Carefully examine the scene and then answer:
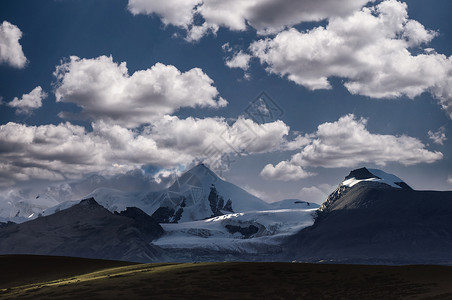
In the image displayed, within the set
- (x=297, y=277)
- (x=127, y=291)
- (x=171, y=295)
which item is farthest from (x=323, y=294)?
(x=127, y=291)

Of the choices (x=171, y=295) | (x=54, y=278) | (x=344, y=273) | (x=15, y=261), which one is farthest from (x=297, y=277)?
(x=15, y=261)

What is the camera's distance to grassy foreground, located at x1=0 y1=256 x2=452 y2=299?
6850cm

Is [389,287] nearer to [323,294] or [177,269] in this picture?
[323,294]

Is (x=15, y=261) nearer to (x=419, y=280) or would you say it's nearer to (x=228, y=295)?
(x=228, y=295)

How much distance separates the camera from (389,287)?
230 ft

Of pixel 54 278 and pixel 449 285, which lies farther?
pixel 54 278

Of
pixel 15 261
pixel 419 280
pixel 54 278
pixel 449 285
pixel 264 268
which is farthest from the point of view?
pixel 15 261

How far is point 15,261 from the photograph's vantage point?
130 metres

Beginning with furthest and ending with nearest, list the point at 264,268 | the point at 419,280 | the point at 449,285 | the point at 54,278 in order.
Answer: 1. the point at 54,278
2. the point at 264,268
3. the point at 419,280
4. the point at 449,285

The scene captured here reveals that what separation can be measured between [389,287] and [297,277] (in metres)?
14.9

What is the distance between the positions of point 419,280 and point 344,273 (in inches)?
470

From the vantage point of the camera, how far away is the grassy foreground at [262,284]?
68.5 m

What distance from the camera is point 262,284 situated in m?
76.5

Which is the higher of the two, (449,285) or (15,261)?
(15,261)
